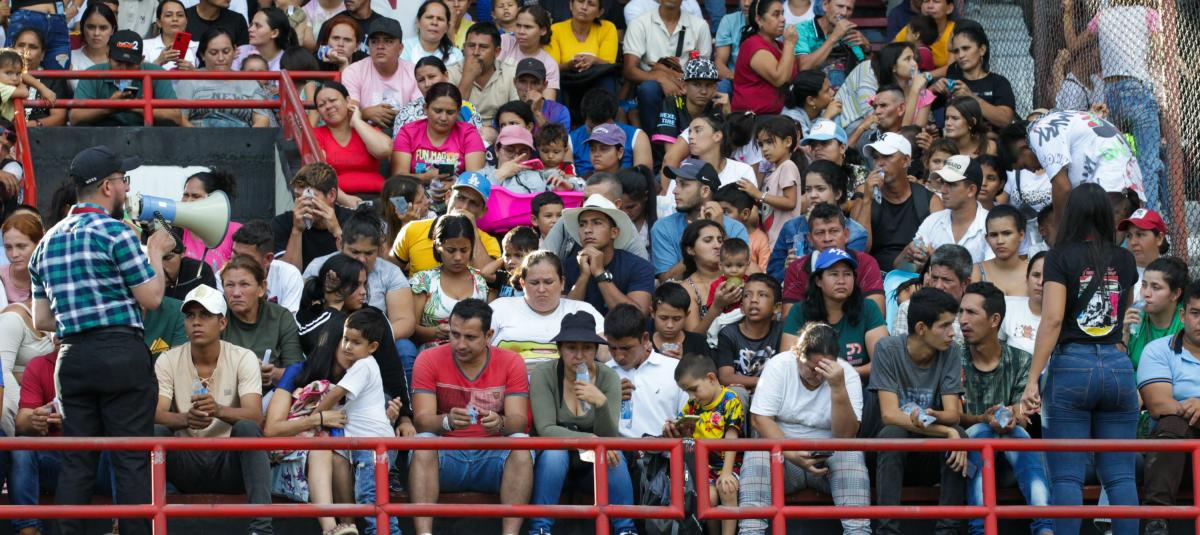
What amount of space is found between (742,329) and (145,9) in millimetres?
7601

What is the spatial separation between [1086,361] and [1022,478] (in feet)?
2.46

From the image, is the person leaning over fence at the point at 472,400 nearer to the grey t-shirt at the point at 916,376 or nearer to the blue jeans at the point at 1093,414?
the grey t-shirt at the point at 916,376

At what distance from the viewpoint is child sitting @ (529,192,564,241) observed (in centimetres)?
1248

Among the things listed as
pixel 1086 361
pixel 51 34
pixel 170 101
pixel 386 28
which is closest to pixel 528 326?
pixel 1086 361

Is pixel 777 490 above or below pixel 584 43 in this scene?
below

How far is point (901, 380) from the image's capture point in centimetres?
1030

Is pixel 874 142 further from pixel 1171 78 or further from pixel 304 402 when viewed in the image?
A: pixel 304 402

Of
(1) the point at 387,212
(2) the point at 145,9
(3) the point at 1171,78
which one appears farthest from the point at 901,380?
(2) the point at 145,9

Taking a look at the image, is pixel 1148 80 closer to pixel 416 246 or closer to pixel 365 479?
pixel 416 246

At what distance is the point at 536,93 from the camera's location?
14.8m

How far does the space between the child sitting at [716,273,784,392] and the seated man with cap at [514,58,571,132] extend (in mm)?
3868

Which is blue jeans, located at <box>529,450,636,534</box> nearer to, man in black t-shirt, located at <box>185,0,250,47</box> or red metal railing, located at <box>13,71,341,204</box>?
red metal railing, located at <box>13,71,341,204</box>

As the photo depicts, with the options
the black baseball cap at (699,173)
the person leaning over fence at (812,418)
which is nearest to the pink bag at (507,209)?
the black baseball cap at (699,173)

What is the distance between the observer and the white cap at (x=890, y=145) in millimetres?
13328
